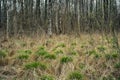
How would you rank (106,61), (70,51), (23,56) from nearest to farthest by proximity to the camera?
1. (106,61)
2. (23,56)
3. (70,51)

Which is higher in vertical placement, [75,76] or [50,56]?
[50,56]

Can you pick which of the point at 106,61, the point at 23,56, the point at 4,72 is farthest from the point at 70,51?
the point at 4,72

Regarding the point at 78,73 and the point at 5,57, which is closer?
the point at 78,73

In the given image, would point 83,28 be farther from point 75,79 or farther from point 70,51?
point 75,79

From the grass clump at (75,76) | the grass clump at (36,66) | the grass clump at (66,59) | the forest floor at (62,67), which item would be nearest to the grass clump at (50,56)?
the forest floor at (62,67)

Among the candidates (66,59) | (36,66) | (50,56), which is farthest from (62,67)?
(50,56)

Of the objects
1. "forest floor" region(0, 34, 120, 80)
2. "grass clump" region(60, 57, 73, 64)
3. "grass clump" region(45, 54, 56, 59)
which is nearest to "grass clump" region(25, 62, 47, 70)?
"forest floor" region(0, 34, 120, 80)

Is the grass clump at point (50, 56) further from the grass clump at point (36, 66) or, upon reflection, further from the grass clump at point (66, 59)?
the grass clump at point (36, 66)

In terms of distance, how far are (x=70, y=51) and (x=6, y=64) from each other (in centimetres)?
223

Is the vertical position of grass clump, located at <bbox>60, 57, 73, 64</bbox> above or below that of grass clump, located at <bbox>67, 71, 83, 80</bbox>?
above

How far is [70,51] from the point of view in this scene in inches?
351

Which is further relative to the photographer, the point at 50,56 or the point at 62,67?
the point at 50,56

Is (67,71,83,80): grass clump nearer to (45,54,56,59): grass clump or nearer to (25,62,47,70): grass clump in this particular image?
(25,62,47,70): grass clump

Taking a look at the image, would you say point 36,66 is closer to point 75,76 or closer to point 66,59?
point 66,59
